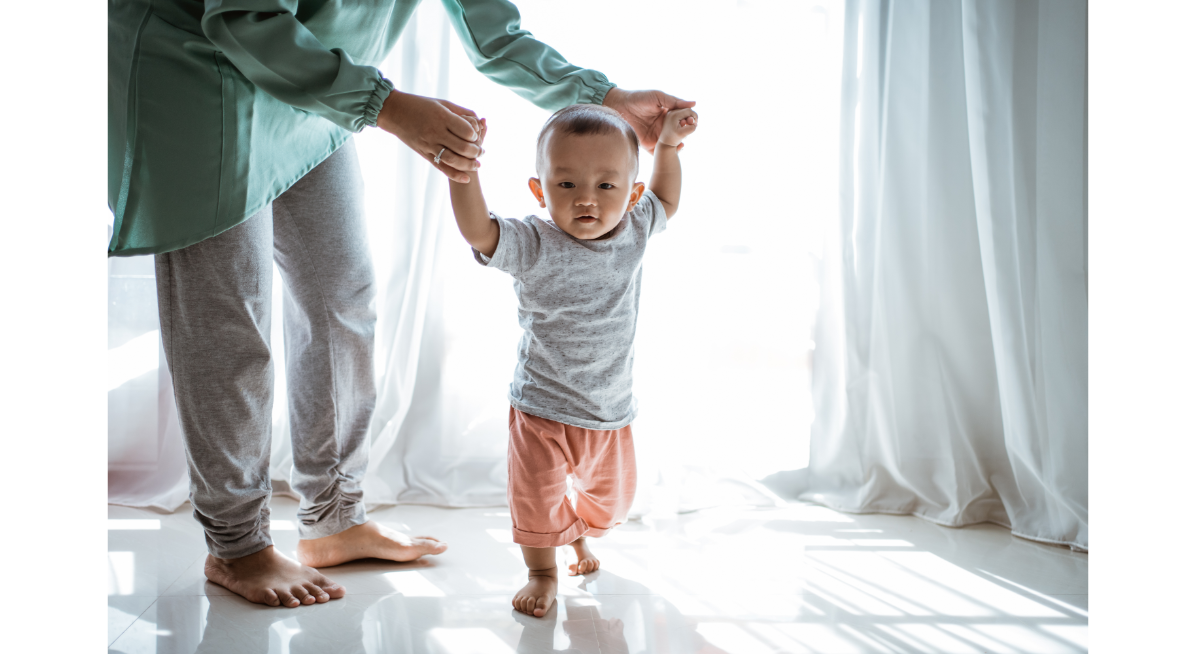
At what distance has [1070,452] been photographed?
161 centimetres

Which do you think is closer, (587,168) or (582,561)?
(587,168)

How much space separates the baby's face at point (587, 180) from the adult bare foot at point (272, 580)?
69cm

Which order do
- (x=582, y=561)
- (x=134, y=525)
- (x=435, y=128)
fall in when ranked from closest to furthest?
(x=435, y=128), (x=582, y=561), (x=134, y=525)

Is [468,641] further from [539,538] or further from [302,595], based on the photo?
[302,595]

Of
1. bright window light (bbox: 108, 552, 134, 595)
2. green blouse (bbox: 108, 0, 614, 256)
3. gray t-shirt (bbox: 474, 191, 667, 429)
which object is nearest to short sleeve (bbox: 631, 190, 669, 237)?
gray t-shirt (bbox: 474, 191, 667, 429)

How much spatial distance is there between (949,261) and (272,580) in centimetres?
160

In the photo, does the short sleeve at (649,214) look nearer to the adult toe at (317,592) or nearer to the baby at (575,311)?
the baby at (575,311)

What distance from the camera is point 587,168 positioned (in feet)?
3.66

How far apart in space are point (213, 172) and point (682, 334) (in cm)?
108

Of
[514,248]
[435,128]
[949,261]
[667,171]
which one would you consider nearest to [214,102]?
[435,128]

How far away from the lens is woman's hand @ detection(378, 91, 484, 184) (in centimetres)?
91
